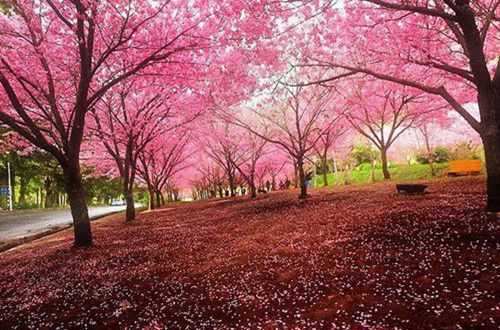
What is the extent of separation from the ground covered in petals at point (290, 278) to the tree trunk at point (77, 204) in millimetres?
911

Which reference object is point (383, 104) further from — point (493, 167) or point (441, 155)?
point (493, 167)

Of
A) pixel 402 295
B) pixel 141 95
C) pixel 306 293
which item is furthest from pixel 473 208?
pixel 141 95

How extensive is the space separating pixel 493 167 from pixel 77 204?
14707 mm

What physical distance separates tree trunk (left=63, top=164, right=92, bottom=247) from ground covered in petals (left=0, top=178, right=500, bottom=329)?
911mm

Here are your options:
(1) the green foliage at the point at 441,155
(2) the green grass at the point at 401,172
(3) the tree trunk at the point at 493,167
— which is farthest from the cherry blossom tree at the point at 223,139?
(3) the tree trunk at the point at 493,167

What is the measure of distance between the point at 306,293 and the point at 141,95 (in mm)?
21835

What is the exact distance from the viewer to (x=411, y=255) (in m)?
8.25

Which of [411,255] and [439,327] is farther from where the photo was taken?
[411,255]

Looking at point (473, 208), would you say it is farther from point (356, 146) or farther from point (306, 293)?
point (356, 146)

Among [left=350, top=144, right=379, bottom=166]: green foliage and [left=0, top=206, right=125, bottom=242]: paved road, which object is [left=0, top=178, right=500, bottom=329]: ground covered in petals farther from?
[left=350, top=144, right=379, bottom=166]: green foliage

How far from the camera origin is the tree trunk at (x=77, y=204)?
552 inches

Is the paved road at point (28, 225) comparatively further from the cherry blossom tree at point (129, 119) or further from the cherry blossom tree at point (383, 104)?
the cherry blossom tree at point (383, 104)

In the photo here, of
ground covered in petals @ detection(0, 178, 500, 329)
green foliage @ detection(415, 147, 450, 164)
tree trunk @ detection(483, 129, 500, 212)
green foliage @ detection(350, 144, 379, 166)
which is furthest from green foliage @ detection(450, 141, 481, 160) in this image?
tree trunk @ detection(483, 129, 500, 212)

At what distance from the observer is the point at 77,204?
46.0ft
